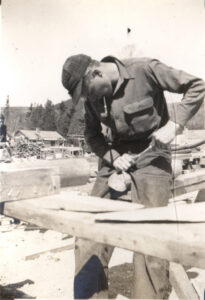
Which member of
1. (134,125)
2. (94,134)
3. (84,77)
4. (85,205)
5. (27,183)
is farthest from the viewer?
(94,134)

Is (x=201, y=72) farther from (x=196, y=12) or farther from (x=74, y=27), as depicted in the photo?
(x=74, y=27)

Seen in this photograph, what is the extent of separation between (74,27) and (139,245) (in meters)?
1.79

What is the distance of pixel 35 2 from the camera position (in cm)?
215

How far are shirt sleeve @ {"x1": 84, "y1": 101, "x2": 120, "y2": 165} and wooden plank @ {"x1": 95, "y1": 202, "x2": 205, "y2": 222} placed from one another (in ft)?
4.07

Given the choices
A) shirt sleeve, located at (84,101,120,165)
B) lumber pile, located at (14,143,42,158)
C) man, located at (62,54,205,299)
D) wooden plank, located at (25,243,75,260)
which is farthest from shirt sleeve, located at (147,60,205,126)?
lumber pile, located at (14,143,42,158)

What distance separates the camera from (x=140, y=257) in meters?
1.69

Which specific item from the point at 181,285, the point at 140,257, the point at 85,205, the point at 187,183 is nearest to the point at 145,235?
the point at 85,205

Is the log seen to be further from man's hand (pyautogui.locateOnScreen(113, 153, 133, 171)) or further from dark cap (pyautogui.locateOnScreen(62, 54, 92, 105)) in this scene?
dark cap (pyautogui.locateOnScreen(62, 54, 92, 105))

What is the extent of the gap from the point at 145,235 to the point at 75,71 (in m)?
1.29

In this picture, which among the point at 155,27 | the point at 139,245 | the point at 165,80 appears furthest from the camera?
the point at 155,27

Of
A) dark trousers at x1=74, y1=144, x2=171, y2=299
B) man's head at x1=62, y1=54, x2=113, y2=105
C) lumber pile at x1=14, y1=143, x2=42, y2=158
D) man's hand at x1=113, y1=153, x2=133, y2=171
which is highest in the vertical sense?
man's head at x1=62, y1=54, x2=113, y2=105

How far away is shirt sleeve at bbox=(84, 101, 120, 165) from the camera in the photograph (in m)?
2.33

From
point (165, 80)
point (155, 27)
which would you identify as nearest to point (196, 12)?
point (155, 27)

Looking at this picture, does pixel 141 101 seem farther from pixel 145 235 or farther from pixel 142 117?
pixel 145 235
